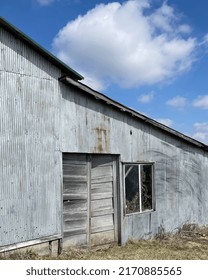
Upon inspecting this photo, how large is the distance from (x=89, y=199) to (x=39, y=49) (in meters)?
4.00

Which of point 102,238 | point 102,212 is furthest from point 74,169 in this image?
point 102,238

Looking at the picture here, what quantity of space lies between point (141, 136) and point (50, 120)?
340 cm

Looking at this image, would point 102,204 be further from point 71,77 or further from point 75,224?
point 71,77

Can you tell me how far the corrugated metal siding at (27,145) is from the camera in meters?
7.85

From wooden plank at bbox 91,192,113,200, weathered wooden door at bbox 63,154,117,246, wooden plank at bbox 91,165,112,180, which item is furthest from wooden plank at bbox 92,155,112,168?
wooden plank at bbox 91,192,113,200

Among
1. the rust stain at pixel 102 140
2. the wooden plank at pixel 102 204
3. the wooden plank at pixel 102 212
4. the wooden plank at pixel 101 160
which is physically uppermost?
the rust stain at pixel 102 140

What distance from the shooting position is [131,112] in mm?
10508

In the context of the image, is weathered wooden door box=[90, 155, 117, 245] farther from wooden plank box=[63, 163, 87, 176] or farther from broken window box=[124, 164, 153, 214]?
broken window box=[124, 164, 153, 214]

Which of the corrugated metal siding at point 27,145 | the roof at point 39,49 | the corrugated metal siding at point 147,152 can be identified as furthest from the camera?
the corrugated metal siding at point 147,152

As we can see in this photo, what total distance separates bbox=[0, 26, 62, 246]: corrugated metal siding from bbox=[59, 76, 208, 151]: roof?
50 centimetres

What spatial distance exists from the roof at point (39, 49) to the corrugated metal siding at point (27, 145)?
12cm

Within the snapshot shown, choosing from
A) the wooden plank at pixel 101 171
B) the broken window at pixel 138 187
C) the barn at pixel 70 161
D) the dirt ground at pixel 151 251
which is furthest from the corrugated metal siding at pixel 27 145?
the broken window at pixel 138 187

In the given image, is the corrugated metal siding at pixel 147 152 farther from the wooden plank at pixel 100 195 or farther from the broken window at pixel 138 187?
the wooden plank at pixel 100 195
